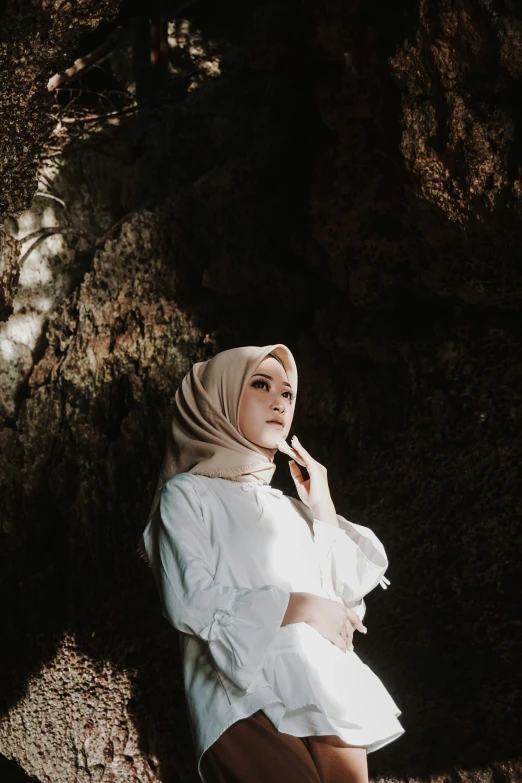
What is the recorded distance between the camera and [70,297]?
11.5 feet

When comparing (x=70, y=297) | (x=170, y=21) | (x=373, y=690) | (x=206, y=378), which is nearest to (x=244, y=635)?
(x=373, y=690)

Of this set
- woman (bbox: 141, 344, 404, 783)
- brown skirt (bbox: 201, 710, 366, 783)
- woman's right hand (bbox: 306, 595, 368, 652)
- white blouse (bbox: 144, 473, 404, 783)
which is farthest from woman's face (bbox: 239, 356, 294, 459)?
brown skirt (bbox: 201, 710, 366, 783)

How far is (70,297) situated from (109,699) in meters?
1.53

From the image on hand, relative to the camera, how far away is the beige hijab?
2131 millimetres

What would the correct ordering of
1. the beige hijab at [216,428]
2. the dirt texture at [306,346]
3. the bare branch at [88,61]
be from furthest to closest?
1. the bare branch at [88,61]
2. the dirt texture at [306,346]
3. the beige hijab at [216,428]

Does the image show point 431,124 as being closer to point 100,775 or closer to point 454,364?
point 454,364

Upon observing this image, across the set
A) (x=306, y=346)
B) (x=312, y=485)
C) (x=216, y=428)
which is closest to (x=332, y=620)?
(x=312, y=485)

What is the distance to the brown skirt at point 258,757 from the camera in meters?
1.74

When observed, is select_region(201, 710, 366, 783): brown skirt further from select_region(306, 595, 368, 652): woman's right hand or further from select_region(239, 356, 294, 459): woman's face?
select_region(239, 356, 294, 459): woman's face

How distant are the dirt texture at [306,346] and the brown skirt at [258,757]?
3.71 ft

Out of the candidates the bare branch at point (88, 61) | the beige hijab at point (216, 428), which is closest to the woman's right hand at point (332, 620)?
the beige hijab at point (216, 428)

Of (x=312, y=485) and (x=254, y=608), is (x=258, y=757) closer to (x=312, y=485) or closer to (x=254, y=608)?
(x=254, y=608)

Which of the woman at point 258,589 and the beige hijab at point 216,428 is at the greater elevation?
the beige hijab at point 216,428

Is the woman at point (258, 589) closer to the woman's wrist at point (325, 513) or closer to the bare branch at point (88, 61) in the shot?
the woman's wrist at point (325, 513)
